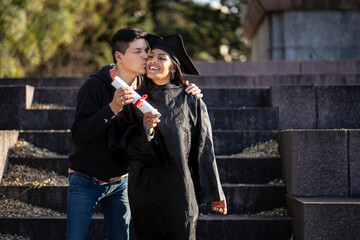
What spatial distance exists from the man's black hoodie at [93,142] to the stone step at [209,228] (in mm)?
1638

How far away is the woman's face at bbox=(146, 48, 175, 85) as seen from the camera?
3158mm

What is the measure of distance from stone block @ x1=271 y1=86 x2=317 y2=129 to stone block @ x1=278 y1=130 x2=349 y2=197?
150 cm

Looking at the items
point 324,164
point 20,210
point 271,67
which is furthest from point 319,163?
point 271,67

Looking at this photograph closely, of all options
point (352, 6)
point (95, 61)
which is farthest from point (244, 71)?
point (95, 61)

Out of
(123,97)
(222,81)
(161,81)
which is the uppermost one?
(222,81)

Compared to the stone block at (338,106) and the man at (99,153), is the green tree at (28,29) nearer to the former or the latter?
the stone block at (338,106)

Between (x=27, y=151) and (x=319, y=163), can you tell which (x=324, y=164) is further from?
(x=27, y=151)

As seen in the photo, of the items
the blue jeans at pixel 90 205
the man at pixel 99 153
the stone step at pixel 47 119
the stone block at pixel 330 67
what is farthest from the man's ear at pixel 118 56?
the stone block at pixel 330 67

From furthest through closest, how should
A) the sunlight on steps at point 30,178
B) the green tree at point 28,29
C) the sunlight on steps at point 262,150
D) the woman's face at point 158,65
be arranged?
the green tree at point 28,29, the sunlight on steps at point 262,150, the sunlight on steps at point 30,178, the woman's face at point 158,65

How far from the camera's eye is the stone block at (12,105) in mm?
6508

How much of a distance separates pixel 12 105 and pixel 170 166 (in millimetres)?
4257

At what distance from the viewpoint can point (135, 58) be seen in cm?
339

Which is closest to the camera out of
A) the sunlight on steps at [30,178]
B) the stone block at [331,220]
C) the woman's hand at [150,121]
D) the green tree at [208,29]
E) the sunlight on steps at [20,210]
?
the woman's hand at [150,121]

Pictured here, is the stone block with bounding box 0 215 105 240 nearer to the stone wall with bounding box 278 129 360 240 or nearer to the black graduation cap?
the stone wall with bounding box 278 129 360 240
